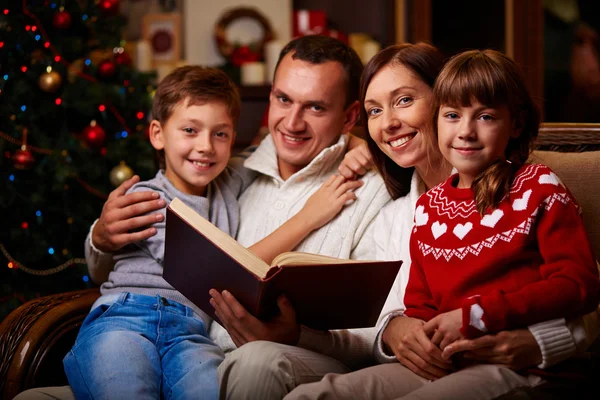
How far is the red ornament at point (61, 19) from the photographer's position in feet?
10.1

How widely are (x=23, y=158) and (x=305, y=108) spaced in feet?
4.81

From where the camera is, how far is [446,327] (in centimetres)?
145

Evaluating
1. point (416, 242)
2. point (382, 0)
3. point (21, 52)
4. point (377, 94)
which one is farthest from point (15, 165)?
point (382, 0)

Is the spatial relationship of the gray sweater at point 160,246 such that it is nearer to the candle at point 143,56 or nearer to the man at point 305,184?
the man at point 305,184

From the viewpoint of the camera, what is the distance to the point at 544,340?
140 centimetres

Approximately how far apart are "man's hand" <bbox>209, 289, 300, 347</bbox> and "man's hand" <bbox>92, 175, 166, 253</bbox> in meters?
0.42

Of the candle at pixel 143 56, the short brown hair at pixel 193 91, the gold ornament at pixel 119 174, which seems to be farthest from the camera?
the candle at pixel 143 56

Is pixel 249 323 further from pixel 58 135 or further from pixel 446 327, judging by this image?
pixel 58 135

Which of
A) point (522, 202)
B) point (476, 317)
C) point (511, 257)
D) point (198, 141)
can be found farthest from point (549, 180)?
point (198, 141)

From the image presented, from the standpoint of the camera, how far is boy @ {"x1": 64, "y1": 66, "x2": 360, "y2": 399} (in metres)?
1.73

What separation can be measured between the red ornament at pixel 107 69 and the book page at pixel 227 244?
5.85ft

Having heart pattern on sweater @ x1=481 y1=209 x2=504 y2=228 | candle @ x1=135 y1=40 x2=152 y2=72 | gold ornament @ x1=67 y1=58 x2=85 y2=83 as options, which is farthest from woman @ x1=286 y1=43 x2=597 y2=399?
candle @ x1=135 y1=40 x2=152 y2=72

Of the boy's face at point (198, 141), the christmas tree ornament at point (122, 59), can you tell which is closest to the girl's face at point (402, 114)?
the boy's face at point (198, 141)

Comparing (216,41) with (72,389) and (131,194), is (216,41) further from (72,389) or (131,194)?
(72,389)
